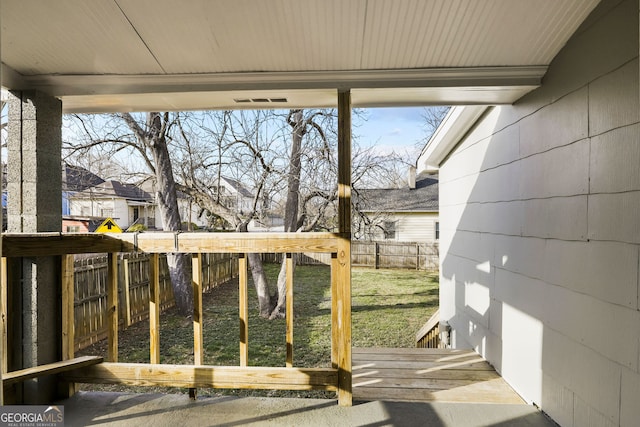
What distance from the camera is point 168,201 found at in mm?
7625

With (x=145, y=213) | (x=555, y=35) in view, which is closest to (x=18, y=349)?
(x=555, y=35)

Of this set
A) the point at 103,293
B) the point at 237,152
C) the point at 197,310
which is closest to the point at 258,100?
the point at 197,310

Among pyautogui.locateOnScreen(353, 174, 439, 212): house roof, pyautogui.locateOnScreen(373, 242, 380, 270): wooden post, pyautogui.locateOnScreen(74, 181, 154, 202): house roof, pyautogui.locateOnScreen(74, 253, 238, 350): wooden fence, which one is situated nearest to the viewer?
pyautogui.locateOnScreen(74, 253, 238, 350): wooden fence

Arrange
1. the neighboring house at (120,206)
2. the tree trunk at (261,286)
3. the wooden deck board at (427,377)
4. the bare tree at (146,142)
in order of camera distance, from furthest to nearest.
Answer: the neighboring house at (120,206) → the tree trunk at (261,286) → the bare tree at (146,142) → the wooden deck board at (427,377)

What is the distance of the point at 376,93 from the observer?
2664 millimetres

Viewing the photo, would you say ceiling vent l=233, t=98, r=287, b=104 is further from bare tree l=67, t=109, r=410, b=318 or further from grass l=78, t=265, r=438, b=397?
bare tree l=67, t=109, r=410, b=318

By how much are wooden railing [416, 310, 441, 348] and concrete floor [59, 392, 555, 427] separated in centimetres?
319

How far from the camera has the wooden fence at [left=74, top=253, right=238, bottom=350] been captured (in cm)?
549

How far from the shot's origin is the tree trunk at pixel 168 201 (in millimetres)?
7430

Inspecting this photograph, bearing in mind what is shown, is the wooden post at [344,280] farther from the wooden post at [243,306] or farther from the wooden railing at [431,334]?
the wooden railing at [431,334]

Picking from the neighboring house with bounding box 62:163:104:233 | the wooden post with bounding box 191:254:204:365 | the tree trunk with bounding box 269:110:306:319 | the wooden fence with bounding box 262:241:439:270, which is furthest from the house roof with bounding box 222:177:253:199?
the wooden fence with bounding box 262:241:439:270

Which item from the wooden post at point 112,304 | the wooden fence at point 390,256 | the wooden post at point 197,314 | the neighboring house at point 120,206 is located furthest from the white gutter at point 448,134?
the wooden fence at point 390,256

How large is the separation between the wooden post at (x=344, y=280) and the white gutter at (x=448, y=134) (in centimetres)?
186

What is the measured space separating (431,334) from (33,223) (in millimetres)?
5444
